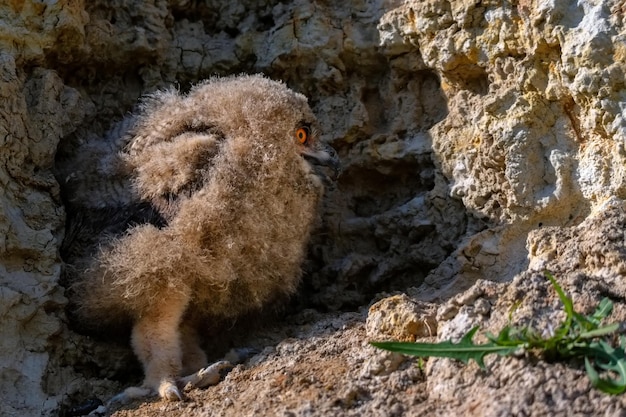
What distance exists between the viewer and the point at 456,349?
298 cm

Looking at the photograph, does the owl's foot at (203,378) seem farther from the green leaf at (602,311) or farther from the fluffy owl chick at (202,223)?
the green leaf at (602,311)

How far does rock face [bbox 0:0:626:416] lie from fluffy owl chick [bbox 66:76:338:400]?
0.34 metres

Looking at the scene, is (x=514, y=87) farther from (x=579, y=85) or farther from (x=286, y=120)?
(x=286, y=120)

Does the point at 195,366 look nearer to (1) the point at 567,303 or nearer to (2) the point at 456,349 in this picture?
(2) the point at 456,349

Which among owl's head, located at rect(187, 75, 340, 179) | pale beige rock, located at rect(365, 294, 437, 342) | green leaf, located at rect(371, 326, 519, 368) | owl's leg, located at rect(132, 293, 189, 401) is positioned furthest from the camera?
owl's head, located at rect(187, 75, 340, 179)

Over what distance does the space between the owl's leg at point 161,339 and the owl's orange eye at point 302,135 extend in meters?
1.02

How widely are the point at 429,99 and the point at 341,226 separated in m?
0.86

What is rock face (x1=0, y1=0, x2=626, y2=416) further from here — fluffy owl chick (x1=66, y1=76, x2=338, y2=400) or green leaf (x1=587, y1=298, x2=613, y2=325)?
fluffy owl chick (x1=66, y1=76, x2=338, y2=400)

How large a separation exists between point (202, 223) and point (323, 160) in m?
0.89

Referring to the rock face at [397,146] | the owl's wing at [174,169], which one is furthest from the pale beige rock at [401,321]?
the owl's wing at [174,169]

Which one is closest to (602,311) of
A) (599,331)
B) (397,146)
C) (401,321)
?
(599,331)

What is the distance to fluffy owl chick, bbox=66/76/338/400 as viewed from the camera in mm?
3957

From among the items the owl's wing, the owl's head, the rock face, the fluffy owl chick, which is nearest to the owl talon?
the fluffy owl chick

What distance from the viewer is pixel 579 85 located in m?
3.96
